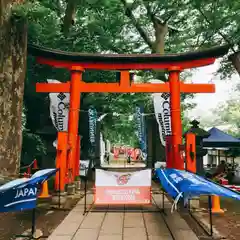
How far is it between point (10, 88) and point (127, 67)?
16.4 ft

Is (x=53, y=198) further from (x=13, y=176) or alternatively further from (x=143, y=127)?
(x=143, y=127)

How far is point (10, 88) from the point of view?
7223 mm

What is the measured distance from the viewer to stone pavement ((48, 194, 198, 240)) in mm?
5500

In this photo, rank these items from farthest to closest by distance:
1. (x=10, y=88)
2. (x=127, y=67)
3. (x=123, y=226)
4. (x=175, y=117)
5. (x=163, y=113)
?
(x=163, y=113) → (x=127, y=67) → (x=175, y=117) → (x=10, y=88) → (x=123, y=226)

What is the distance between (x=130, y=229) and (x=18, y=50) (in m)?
5.05

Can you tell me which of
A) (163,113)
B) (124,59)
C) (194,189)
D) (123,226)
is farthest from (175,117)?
(194,189)

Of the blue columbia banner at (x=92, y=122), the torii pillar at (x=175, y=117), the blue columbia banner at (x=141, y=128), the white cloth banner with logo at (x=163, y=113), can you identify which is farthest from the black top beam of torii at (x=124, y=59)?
the blue columbia banner at (x=141, y=128)

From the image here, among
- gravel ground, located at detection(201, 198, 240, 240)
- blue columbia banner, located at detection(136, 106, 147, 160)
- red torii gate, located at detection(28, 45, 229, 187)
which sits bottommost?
gravel ground, located at detection(201, 198, 240, 240)

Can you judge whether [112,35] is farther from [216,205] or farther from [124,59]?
[216,205]

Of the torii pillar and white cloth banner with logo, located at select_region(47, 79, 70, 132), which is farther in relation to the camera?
white cloth banner with logo, located at select_region(47, 79, 70, 132)

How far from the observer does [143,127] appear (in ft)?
49.5

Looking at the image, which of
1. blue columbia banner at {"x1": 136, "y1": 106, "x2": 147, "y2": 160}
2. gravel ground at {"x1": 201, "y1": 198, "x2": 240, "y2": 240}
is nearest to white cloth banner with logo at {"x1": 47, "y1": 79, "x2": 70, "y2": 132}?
blue columbia banner at {"x1": 136, "y1": 106, "x2": 147, "y2": 160}

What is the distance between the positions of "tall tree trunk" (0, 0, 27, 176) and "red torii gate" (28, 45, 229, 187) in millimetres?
2852

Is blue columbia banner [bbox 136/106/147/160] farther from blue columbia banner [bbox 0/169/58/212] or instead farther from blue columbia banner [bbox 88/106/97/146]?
blue columbia banner [bbox 0/169/58/212]
